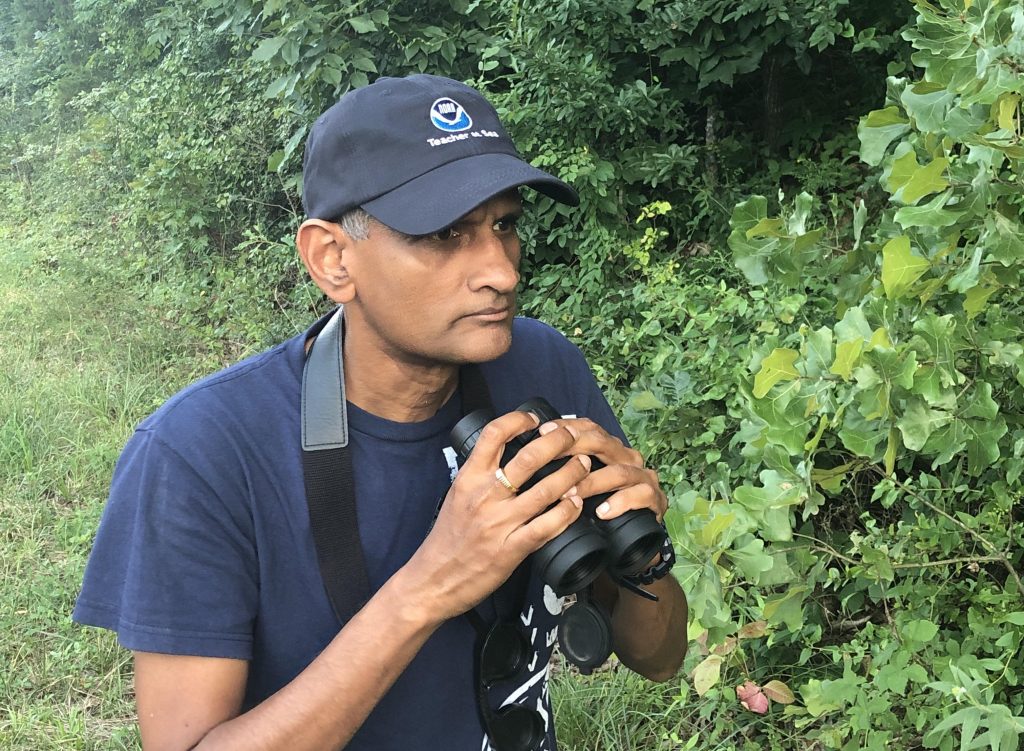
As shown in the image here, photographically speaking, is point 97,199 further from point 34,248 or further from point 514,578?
point 514,578

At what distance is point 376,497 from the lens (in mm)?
1538

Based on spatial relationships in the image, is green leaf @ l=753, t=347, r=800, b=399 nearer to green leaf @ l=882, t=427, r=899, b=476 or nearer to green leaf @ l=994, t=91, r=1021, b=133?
green leaf @ l=882, t=427, r=899, b=476

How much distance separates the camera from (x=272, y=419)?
149cm

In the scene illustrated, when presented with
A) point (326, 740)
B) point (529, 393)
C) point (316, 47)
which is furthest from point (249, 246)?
point (326, 740)

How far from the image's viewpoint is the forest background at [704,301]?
1442 mm

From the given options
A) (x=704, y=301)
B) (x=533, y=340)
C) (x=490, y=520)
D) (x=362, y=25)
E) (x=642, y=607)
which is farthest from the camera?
(x=362, y=25)

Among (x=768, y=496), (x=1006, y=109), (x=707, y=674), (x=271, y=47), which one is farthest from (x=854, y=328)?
(x=271, y=47)

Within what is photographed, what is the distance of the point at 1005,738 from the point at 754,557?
0.62m

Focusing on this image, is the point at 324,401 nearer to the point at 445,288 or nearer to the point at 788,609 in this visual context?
the point at 445,288

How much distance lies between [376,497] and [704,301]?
2458mm

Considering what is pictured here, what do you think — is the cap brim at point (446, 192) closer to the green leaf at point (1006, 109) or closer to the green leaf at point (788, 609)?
the green leaf at point (1006, 109)

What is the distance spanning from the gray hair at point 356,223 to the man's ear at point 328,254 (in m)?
0.01

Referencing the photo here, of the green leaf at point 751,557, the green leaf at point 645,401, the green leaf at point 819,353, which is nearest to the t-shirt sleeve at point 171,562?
the green leaf at point 751,557

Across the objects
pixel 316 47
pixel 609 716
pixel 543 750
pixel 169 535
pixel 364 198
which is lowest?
pixel 609 716
